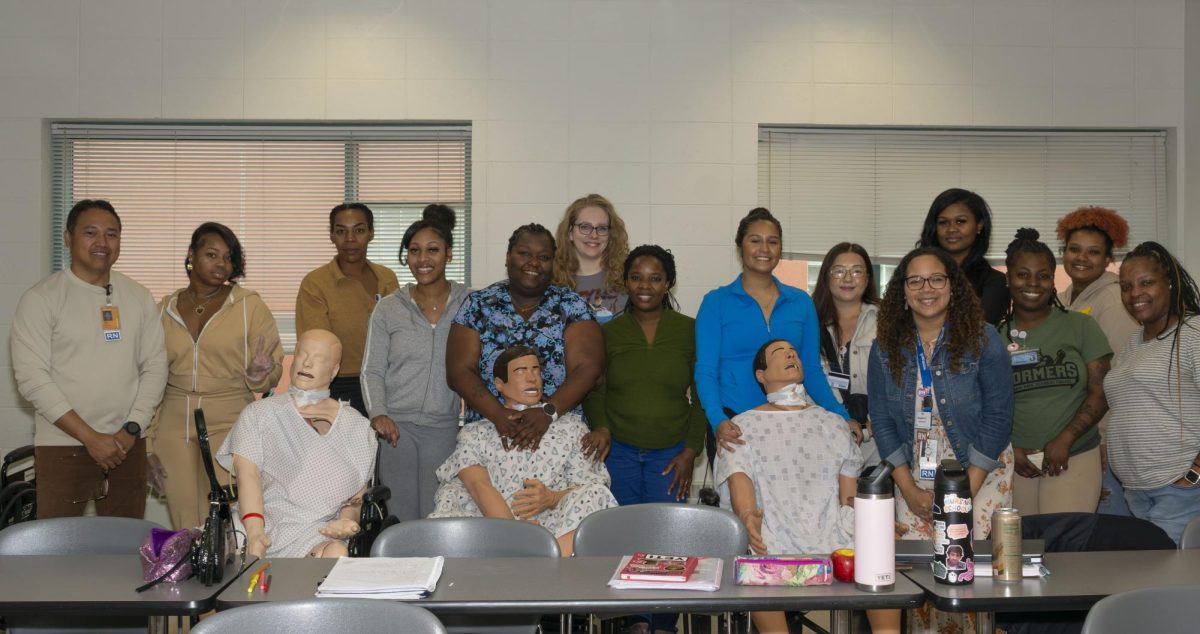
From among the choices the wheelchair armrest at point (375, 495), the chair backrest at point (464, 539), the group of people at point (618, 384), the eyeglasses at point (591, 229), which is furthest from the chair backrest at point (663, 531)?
the eyeglasses at point (591, 229)

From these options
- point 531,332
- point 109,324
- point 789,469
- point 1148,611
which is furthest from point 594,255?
point 1148,611

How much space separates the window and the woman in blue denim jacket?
3.26 meters

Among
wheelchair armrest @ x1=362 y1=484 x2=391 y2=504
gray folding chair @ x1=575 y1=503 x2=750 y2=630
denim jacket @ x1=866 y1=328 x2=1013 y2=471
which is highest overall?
denim jacket @ x1=866 y1=328 x2=1013 y2=471

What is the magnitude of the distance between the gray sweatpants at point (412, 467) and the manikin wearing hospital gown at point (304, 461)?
49 centimetres

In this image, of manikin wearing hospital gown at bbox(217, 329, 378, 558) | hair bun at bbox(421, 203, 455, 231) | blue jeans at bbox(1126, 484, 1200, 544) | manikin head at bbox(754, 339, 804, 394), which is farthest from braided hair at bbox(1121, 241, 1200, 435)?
hair bun at bbox(421, 203, 455, 231)

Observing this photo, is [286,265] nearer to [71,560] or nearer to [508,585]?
[71,560]

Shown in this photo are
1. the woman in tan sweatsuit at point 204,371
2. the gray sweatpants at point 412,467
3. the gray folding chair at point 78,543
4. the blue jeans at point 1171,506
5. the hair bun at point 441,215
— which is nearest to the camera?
the gray folding chair at point 78,543

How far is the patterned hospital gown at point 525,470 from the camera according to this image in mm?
3951

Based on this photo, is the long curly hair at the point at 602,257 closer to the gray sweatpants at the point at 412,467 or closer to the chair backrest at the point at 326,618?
the gray sweatpants at the point at 412,467

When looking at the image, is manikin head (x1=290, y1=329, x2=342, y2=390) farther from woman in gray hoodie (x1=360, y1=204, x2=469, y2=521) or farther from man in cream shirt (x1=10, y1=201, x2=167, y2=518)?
man in cream shirt (x1=10, y1=201, x2=167, y2=518)

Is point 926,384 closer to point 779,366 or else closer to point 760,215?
point 779,366

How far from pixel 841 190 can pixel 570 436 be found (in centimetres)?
301

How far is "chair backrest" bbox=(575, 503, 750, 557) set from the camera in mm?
3162

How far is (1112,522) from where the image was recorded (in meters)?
3.14
